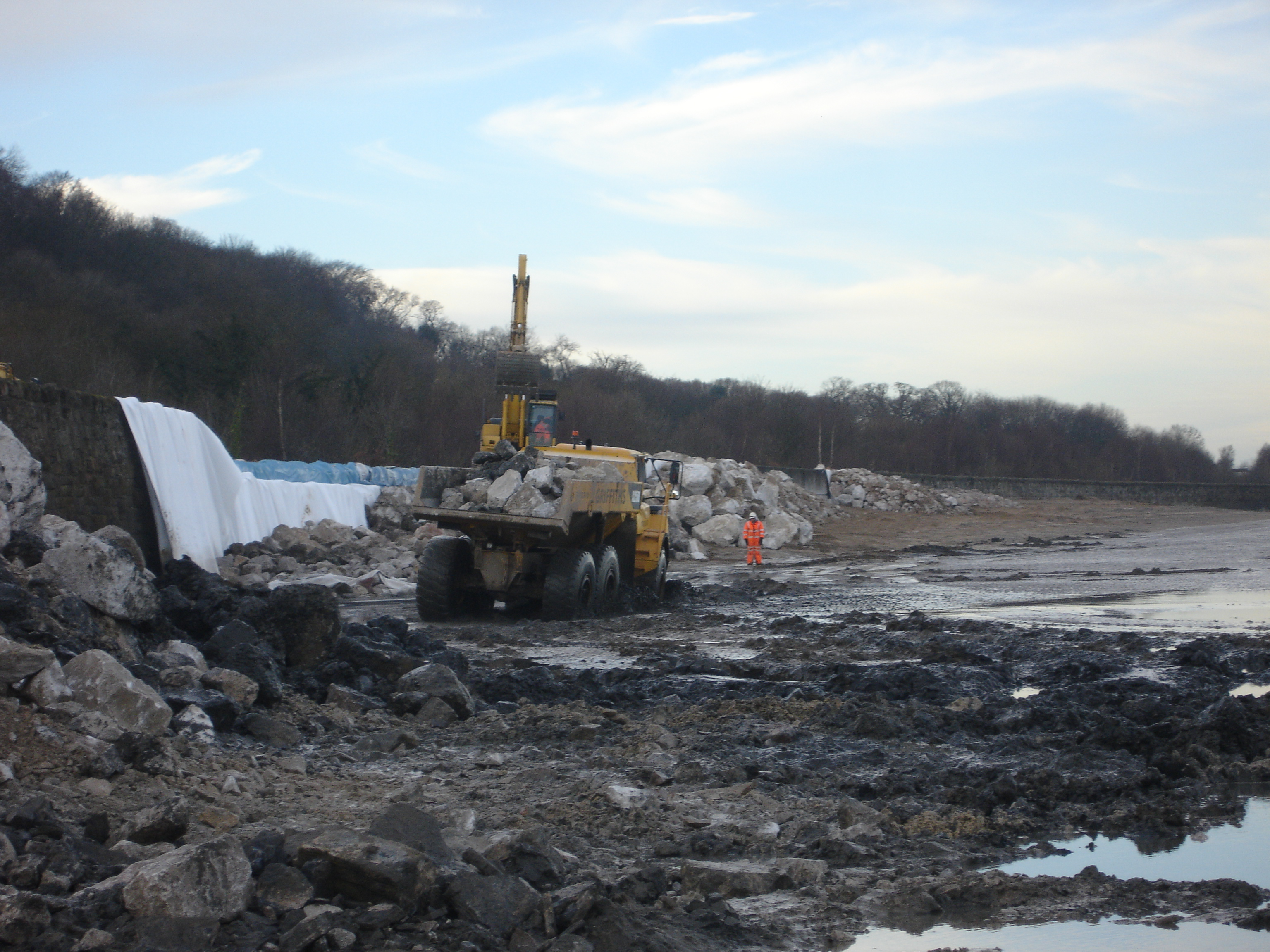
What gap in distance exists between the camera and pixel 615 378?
61688 mm

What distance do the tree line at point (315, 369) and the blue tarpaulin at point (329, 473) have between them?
9041 mm

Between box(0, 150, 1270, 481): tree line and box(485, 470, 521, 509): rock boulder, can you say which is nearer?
box(485, 470, 521, 509): rock boulder

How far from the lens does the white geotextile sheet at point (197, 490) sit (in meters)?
13.8

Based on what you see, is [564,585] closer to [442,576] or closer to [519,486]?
A: [519,486]

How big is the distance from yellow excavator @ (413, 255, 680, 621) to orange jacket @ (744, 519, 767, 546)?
825cm

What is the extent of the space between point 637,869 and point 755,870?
Answer: 1.58 feet

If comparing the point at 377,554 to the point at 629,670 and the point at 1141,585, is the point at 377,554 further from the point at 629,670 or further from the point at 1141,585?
the point at 1141,585

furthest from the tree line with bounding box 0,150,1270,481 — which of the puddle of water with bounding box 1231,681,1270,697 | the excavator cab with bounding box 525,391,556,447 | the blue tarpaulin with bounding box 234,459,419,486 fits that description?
the puddle of water with bounding box 1231,681,1270,697

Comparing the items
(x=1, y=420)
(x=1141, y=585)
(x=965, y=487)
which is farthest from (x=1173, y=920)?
(x=965, y=487)

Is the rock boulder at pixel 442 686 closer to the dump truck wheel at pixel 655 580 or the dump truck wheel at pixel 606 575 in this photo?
the dump truck wheel at pixel 606 575

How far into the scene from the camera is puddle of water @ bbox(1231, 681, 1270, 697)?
782 centimetres

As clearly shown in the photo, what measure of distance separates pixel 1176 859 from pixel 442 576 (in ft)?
30.7

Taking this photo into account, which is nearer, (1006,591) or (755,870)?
(755,870)

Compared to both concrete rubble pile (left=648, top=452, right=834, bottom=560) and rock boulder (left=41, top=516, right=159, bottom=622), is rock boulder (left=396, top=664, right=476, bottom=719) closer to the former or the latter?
rock boulder (left=41, top=516, right=159, bottom=622)
